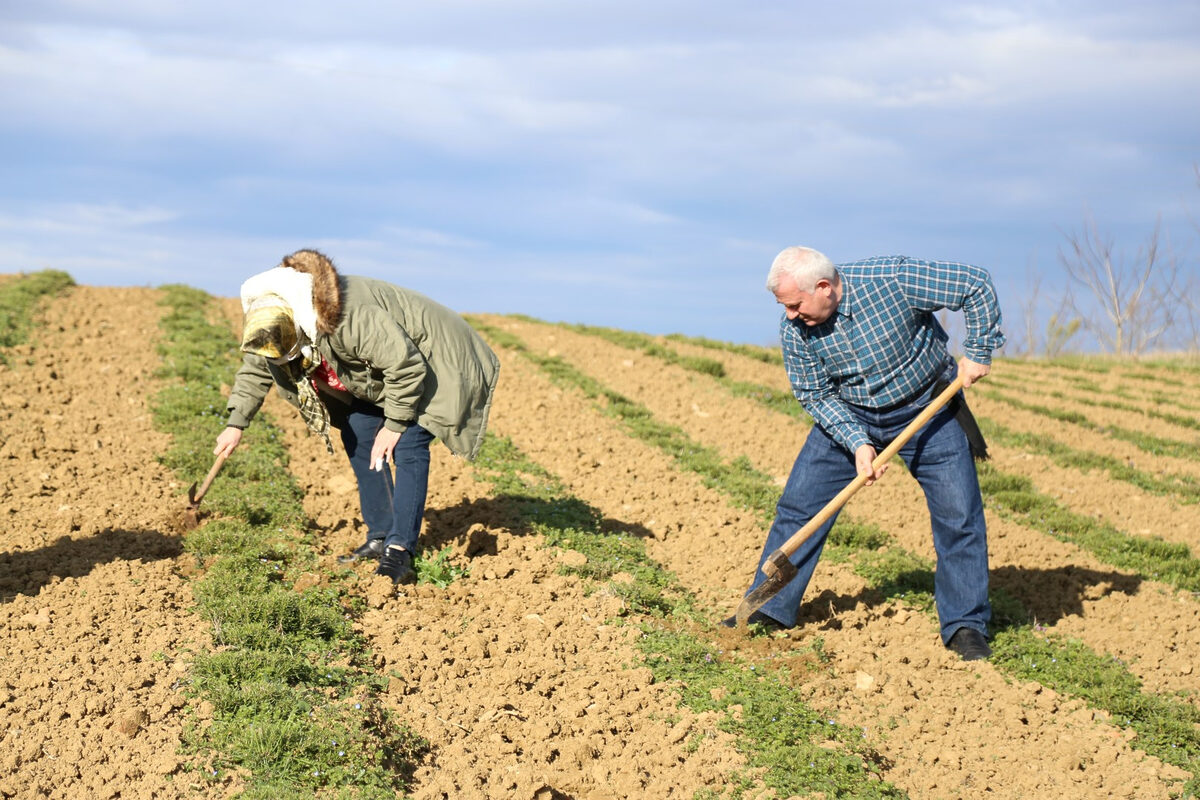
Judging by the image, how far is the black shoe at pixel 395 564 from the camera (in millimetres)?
5371

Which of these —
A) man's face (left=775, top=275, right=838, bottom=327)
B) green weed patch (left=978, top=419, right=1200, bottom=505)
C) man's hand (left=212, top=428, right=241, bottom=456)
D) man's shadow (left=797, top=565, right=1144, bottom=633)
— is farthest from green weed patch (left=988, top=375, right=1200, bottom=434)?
man's hand (left=212, top=428, right=241, bottom=456)

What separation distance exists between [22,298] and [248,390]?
30.2 feet

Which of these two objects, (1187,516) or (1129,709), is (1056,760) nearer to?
(1129,709)

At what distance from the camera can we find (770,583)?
16.3ft

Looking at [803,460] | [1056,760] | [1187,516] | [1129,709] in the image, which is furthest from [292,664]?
[1187,516]

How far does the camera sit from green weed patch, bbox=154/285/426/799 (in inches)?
144

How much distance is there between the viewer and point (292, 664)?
428 centimetres

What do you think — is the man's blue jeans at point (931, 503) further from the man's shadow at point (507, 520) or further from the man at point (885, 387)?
the man's shadow at point (507, 520)

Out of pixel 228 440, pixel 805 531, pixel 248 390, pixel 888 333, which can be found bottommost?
pixel 805 531

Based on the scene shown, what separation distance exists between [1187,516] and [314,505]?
22.6 feet

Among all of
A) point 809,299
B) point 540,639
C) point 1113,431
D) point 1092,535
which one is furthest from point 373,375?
point 1113,431

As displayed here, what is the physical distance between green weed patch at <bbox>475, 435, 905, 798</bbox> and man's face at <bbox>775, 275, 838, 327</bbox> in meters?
1.69

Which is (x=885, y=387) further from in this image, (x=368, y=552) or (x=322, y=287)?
(x=368, y=552)

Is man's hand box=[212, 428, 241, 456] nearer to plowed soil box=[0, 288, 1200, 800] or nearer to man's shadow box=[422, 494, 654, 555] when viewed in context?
plowed soil box=[0, 288, 1200, 800]
